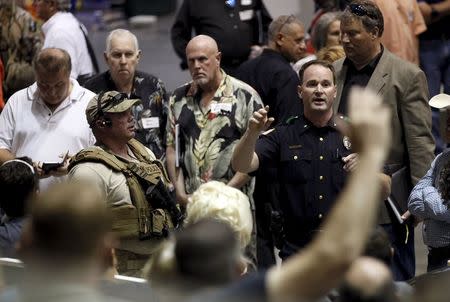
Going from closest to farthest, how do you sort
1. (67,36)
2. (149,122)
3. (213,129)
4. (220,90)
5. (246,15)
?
(213,129) → (220,90) → (149,122) → (67,36) → (246,15)

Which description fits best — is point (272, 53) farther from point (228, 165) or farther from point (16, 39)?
point (16, 39)

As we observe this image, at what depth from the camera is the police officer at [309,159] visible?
276 inches

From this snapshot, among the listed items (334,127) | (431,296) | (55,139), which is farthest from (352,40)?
(431,296)

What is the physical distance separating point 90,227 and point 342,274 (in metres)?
0.74

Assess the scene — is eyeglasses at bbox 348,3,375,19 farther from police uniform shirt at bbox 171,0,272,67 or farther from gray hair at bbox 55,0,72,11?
gray hair at bbox 55,0,72,11

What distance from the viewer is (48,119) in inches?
311

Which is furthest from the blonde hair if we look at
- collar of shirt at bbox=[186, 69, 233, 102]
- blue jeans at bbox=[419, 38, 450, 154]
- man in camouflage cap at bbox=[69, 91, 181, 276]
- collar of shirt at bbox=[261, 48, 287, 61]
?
blue jeans at bbox=[419, 38, 450, 154]

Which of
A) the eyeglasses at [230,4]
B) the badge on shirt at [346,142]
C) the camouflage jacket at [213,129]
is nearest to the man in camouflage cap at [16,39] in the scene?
the eyeglasses at [230,4]

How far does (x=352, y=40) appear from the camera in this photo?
309 inches

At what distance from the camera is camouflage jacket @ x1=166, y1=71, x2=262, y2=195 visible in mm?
8062

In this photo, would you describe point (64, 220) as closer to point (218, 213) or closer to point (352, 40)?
point (218, 213)

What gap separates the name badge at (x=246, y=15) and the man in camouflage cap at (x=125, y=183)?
3.64 meters

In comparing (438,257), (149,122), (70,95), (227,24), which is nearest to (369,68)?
(438,257)

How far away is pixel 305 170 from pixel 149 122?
5.77 feet
